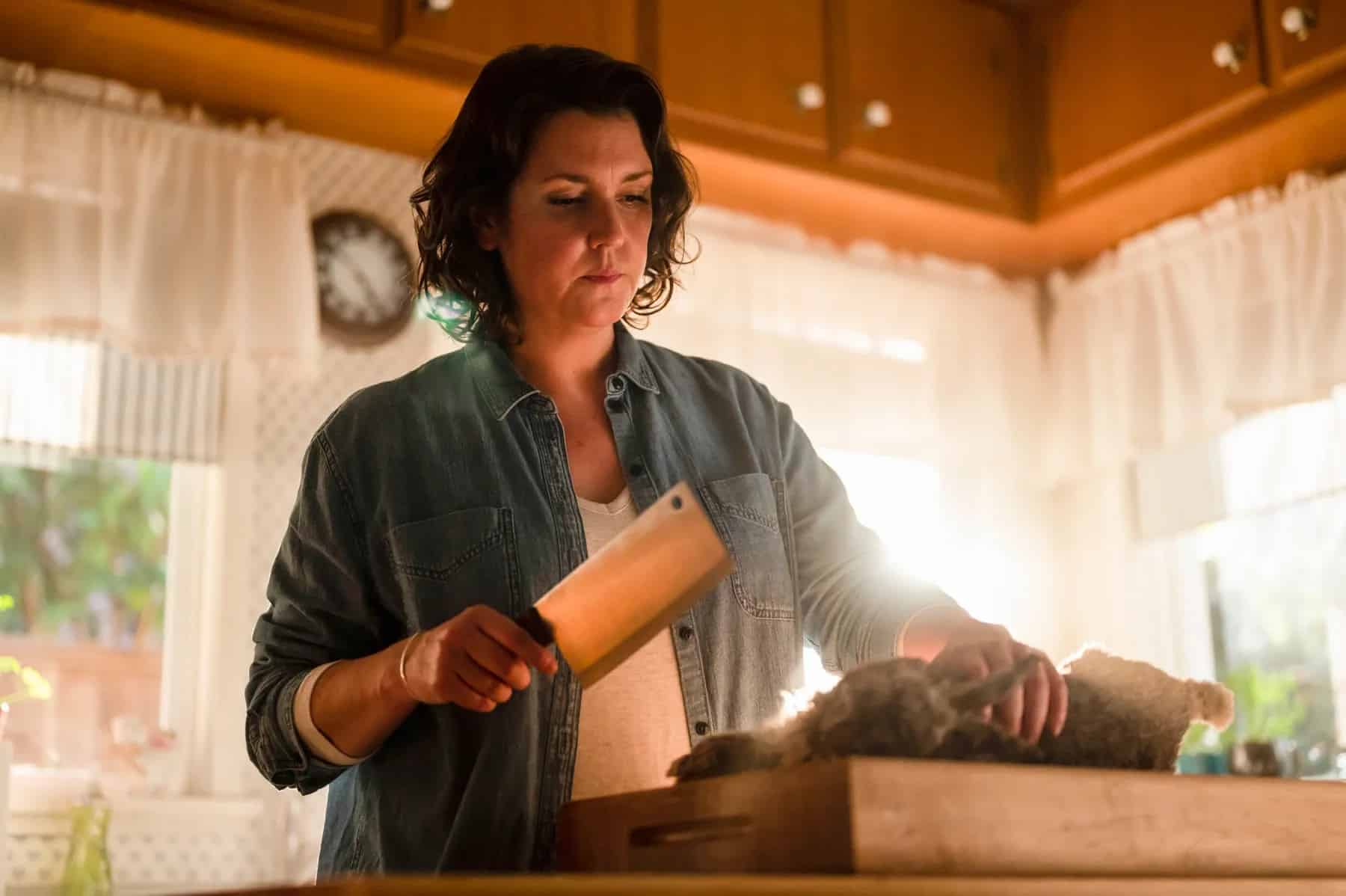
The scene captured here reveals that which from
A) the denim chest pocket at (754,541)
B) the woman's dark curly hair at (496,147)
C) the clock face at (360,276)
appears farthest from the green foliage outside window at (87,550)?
the denim chest pocket at (754,541)

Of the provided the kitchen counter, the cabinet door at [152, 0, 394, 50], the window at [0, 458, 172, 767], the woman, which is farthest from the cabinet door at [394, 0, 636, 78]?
the kitchen counter

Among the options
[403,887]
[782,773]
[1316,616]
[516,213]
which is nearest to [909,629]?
[782,773]

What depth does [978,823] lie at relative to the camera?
72cm

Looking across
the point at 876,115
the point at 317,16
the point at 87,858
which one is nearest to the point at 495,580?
the point at 87,858

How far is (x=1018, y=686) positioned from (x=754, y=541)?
44 cm

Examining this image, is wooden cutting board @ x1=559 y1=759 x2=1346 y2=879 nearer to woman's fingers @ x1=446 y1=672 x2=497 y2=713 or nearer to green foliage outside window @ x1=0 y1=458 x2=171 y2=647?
woman's fingers @ x1=446 y1=672 x2=497 y2=713

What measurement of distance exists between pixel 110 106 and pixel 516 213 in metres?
1.37

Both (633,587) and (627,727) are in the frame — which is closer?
(633,587)

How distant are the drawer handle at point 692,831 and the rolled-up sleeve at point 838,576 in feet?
1.12

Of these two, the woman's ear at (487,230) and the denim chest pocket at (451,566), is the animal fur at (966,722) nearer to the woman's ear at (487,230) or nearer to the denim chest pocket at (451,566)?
the denim chest pocket at (451,566)

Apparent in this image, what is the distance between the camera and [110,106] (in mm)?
2361

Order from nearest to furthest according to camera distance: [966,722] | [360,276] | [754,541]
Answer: [966,722] < [754,541] < [360,276]

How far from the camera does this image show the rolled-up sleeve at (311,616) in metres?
1.09

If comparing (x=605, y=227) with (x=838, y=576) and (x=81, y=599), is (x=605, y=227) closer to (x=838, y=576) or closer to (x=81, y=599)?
(x=838, y=576)
